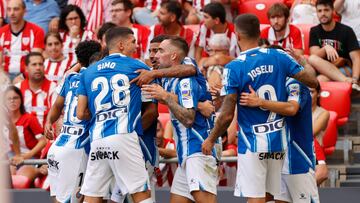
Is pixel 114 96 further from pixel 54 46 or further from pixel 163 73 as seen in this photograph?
pixel 54 46

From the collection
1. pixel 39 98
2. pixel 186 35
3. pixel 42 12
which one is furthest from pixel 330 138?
pixel 42 12

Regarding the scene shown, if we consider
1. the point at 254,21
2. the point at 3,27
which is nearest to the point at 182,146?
the point at 254,21

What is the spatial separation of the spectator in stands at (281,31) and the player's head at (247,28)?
3932 millimetres

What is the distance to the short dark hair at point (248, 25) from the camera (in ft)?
21.4

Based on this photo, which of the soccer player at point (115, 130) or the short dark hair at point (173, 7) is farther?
the short dark hair at point (173, 7)

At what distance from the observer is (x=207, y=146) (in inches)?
269

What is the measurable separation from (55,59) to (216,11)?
7.73 ft

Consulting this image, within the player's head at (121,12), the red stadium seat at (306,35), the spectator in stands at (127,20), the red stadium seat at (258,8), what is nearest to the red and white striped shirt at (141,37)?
the spectator in stands at (127,20)

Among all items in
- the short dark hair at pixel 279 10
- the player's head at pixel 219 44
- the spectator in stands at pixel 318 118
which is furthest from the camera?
the player's head at pixel 219 44

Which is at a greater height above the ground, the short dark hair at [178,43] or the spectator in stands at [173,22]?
the spectator in stands at [173,22]

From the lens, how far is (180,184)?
730cm

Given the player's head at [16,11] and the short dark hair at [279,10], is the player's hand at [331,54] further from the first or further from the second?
the player's head at [16,11]

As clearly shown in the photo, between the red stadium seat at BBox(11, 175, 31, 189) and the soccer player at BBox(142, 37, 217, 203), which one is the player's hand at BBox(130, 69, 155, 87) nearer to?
the soccer player at BBox(142, 37, 217, 203)

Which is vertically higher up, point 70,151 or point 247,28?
point 247,28
